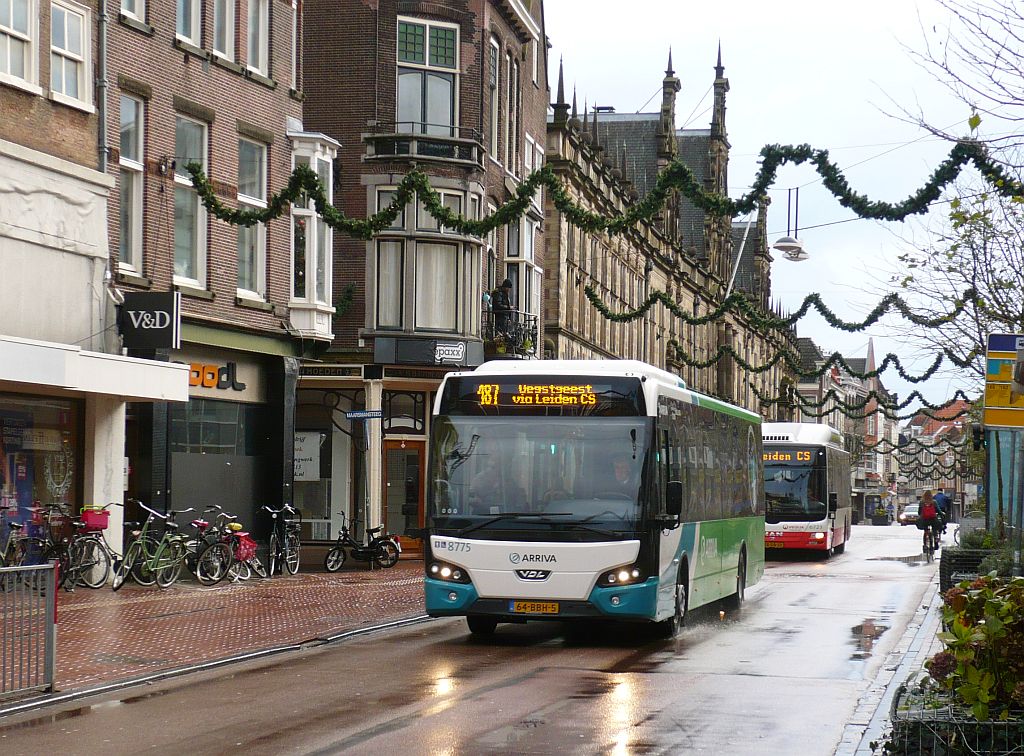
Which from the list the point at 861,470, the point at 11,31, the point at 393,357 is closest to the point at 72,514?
the point at 11,31

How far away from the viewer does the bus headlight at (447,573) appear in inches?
652

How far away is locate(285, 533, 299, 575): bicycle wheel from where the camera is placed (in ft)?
95.5

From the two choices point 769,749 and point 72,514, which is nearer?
point 769,749

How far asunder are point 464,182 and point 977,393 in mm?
13850

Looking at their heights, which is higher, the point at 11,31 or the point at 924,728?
the point at 11,31

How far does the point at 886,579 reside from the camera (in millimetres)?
31406

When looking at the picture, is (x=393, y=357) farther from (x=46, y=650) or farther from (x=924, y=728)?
(x=924, y=728)

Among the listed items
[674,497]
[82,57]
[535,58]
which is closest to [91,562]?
[82,57]

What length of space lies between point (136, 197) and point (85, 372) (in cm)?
455

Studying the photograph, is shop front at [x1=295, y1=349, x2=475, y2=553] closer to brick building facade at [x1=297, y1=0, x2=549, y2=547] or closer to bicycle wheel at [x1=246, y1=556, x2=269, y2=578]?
brick building facade at [x1=297, y1=0, x2=549, y2=547]

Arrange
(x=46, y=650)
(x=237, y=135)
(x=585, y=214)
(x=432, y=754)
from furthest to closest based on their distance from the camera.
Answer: (x=237, y=135) → (x=585, y=214) → (x=46, y=650) → (x=432, y=754)

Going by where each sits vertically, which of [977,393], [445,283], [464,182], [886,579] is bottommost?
[886,579]

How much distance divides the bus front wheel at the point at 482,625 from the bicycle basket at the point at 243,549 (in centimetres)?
863

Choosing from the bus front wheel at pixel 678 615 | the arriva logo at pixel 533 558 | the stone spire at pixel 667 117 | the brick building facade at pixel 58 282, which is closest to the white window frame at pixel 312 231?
the brick building facade at pixel 58 282
